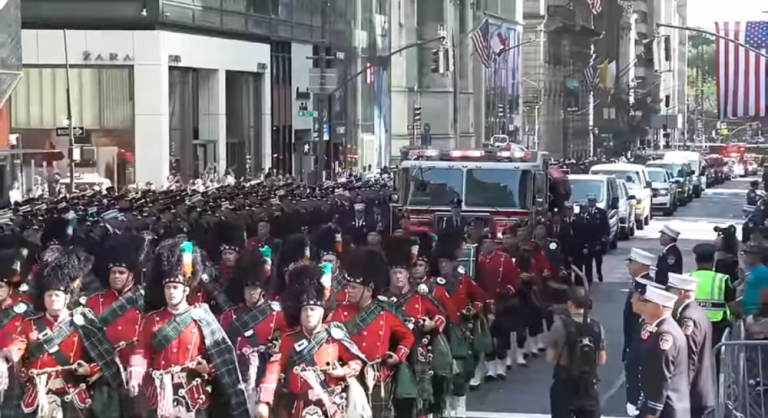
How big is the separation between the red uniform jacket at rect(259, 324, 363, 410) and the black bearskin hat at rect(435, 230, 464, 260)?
A: 16.7 feet

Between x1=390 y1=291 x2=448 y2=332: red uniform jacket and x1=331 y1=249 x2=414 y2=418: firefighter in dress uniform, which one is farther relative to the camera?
x1=390 y1=291 x2=448 y2=332: red uniform jacket

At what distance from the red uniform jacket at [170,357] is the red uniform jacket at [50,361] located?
0.40 meters

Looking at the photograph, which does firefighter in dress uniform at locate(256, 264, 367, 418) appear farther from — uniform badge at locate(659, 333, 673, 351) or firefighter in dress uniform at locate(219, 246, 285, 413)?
uniform badge at locate(659, 333, 673, 351)

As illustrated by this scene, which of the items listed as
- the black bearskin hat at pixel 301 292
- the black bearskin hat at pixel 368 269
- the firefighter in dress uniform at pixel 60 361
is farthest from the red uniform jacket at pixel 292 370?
the black bearskin hat at pixel 368 269

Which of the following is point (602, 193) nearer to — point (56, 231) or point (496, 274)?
point (496, 274)

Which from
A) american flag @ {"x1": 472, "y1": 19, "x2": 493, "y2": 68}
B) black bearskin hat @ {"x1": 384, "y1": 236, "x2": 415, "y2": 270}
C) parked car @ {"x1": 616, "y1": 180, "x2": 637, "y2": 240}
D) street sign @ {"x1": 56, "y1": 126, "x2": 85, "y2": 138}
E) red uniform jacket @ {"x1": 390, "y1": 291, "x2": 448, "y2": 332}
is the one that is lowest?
parked car @ {"x1": 616, "y1": 180, "x2": 637, "y2": 240}

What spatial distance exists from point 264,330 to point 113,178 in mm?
40992

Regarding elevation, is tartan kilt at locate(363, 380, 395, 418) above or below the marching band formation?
below

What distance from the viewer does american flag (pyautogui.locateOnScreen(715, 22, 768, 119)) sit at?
45.0 m

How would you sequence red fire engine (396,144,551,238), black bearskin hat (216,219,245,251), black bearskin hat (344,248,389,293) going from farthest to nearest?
1. red fire engine (396,144,551,238)
2. black bearskin hat (216,219,245,251)
3. black bearskin hat (344,248,389,293)

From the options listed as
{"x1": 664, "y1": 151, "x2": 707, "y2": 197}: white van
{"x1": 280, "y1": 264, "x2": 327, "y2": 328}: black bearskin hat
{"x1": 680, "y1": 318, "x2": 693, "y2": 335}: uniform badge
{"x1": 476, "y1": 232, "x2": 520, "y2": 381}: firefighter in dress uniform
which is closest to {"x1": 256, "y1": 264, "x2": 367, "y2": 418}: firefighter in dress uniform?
{"x1": 280, "y1": 264, "x2": 327, "y2": 328}: black bearskin hat

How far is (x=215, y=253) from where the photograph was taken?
17016 millimetres

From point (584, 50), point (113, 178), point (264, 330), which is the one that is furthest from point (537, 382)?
point (584, 50)

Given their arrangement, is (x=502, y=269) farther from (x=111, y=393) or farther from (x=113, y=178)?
(x=113, y=178)
